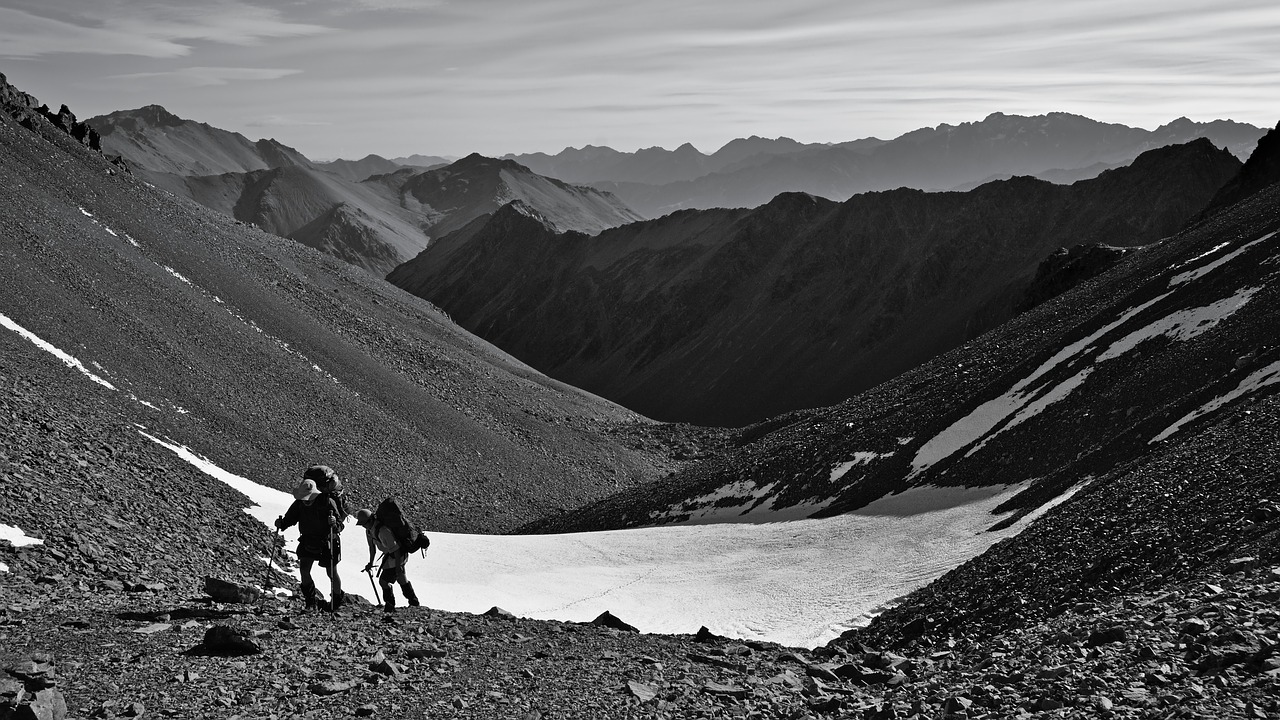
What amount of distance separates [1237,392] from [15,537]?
92.9 feet

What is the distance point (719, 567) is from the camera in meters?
28.4

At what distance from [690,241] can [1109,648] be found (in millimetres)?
126012

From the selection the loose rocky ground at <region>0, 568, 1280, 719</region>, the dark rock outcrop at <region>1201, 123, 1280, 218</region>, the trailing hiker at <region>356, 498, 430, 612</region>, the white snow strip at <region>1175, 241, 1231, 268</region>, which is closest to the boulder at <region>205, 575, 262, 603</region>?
the loose rocky ground at <region>0, 568, 1280, 719</region>

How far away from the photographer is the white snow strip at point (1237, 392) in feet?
86.4

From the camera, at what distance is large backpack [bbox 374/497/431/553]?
1673 centimetres

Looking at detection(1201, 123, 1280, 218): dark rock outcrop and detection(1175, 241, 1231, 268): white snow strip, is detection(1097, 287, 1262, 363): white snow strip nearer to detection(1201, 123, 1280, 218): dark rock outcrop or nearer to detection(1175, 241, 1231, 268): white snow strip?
detection(1175, 241, 1231, 268): white snow strip

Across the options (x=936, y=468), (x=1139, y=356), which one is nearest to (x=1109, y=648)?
(x=936, y=468)

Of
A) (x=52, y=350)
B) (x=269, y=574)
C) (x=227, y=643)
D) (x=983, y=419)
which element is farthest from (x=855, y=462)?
(x=52, y=350)

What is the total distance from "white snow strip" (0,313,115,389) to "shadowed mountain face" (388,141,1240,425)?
198 feet

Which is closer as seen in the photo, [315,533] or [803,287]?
[315,533]

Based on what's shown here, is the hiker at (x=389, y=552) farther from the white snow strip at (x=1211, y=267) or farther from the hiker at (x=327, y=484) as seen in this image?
the white snow strip at (x=1211, y=267)

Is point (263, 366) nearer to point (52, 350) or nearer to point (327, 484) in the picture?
point (52, 350)

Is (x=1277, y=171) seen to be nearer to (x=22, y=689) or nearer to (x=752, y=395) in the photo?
(x=752, y=395)

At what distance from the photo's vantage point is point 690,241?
5310 inches
